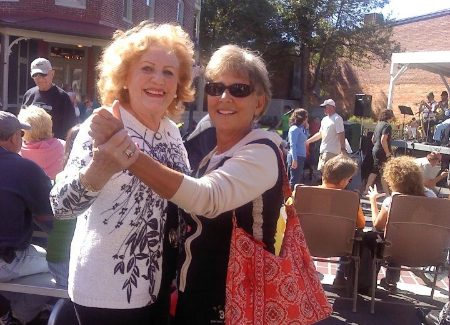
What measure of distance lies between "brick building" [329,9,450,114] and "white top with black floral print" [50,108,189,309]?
28533 millimetres

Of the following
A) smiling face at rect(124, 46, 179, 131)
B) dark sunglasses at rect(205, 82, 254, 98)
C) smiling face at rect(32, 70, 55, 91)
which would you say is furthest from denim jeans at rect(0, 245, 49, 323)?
smiling face at rect(32, 70, 55, 91)

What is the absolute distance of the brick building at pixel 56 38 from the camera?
16578mm

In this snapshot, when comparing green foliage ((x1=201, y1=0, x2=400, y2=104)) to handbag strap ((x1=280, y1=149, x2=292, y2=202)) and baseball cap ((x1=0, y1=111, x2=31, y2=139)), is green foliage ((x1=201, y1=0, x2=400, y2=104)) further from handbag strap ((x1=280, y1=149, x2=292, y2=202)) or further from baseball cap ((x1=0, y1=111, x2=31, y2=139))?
handbag strap ((x1=280, y1=149, x2=292, y2=202))

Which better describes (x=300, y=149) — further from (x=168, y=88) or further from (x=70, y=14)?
(x=70, y=14)

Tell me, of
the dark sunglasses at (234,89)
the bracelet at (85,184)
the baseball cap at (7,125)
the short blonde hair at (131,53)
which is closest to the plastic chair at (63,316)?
the baseball cap at (7,125)

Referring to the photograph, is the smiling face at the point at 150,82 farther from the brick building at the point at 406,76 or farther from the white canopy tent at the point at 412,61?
the brick building at the point at 406,76

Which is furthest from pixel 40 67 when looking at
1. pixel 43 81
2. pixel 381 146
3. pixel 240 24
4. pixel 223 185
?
pixel 240 24

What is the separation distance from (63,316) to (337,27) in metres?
31.2

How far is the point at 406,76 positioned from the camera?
104 ft

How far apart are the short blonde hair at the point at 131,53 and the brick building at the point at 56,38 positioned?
48.5 feet

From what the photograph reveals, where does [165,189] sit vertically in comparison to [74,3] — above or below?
below

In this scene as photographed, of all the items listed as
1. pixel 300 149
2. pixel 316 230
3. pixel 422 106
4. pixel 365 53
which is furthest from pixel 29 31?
pixel 365 53

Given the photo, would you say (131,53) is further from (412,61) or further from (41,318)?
(412,61)

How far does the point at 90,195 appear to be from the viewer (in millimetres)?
1629
